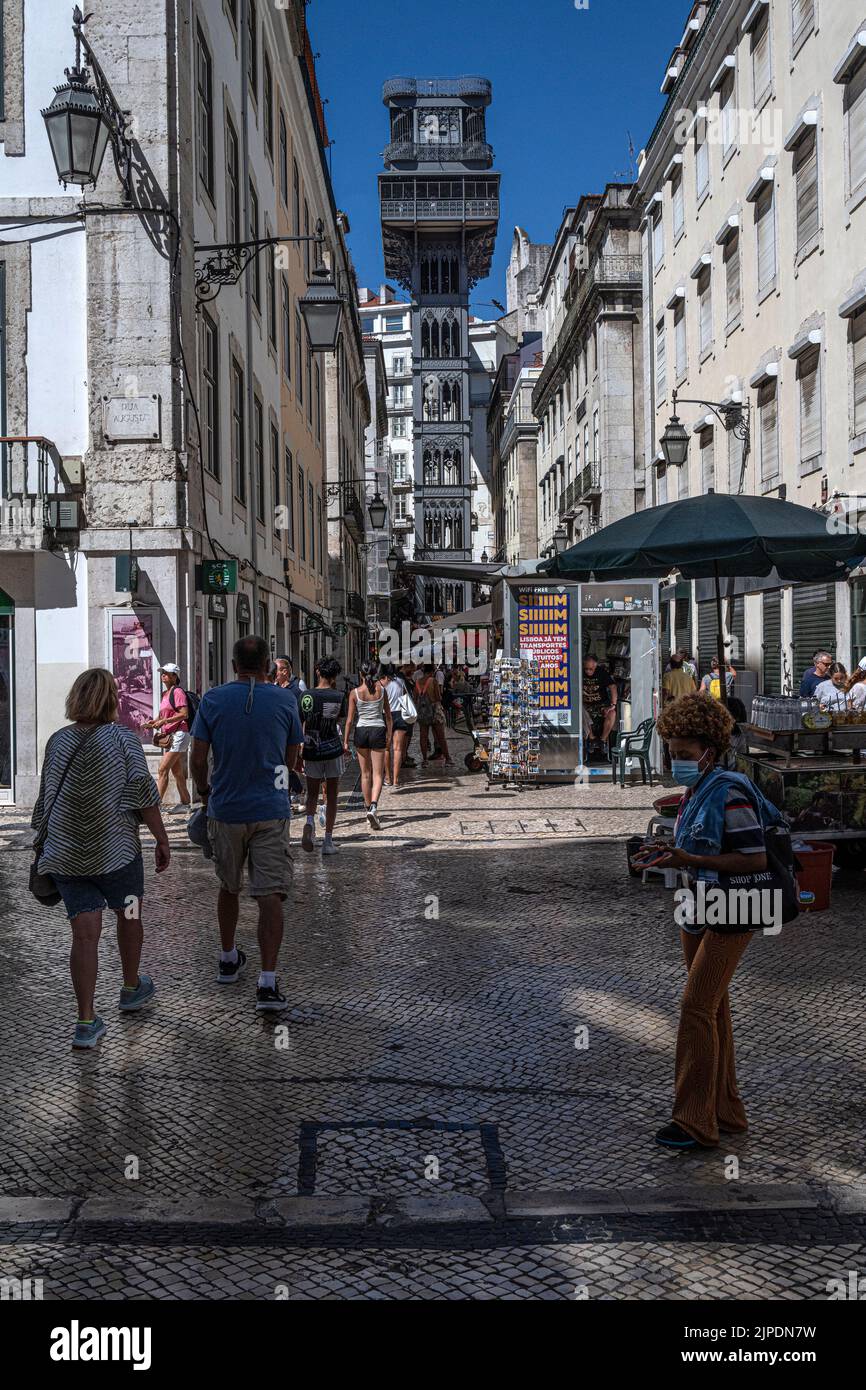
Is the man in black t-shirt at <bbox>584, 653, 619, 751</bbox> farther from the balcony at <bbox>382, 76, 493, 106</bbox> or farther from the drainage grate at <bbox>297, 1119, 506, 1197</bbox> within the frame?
the balcony at <bbox>382, 76, 493, 106</bbox>

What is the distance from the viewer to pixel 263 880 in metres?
6.13

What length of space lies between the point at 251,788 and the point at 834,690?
31.2ft

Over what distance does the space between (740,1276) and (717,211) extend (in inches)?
1045

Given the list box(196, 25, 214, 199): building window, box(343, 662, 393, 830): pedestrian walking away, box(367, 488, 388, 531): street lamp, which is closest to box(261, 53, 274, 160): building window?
box(196, 25, 214, 199): building window

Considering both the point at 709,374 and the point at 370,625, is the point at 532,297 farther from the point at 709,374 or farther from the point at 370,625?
the point at 709,374

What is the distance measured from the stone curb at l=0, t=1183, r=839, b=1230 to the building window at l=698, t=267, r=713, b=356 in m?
25.5

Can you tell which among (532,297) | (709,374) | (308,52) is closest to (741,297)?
(709,374)

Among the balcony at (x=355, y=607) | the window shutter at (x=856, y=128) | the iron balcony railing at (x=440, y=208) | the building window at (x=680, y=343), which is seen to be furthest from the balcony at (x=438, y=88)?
the window shutter at (x=856, y=128)

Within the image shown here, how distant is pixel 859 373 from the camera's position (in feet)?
59.1

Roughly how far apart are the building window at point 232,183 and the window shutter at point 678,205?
46.3 ft

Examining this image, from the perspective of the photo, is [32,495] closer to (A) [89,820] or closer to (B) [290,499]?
(A) [89,820]

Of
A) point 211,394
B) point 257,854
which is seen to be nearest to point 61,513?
point 211,394

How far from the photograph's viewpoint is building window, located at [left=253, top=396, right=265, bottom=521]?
20.7 metres

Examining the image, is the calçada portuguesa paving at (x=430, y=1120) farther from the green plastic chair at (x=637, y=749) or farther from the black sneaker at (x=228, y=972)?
the green plastic chair at (x=637, y=749)
